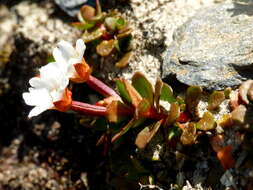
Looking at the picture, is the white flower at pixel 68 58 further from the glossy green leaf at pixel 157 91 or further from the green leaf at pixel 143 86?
the glossy green leaf at pixel 157 91

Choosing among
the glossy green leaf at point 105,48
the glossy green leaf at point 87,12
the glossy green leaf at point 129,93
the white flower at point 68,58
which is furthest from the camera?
the glossy green leaf at point 87,12

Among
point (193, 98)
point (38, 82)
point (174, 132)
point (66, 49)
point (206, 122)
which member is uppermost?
point (66, 49)

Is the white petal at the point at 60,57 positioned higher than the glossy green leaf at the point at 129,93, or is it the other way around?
the white petal at the point at 60,57

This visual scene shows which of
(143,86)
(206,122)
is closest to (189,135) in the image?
(206,122)

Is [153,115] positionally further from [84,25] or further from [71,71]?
[84,25]

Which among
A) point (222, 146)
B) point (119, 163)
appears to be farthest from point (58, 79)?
point (222, 146)

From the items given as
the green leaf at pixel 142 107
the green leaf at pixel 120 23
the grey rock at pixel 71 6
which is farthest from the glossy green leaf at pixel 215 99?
the grey rock at pixel 71 6
